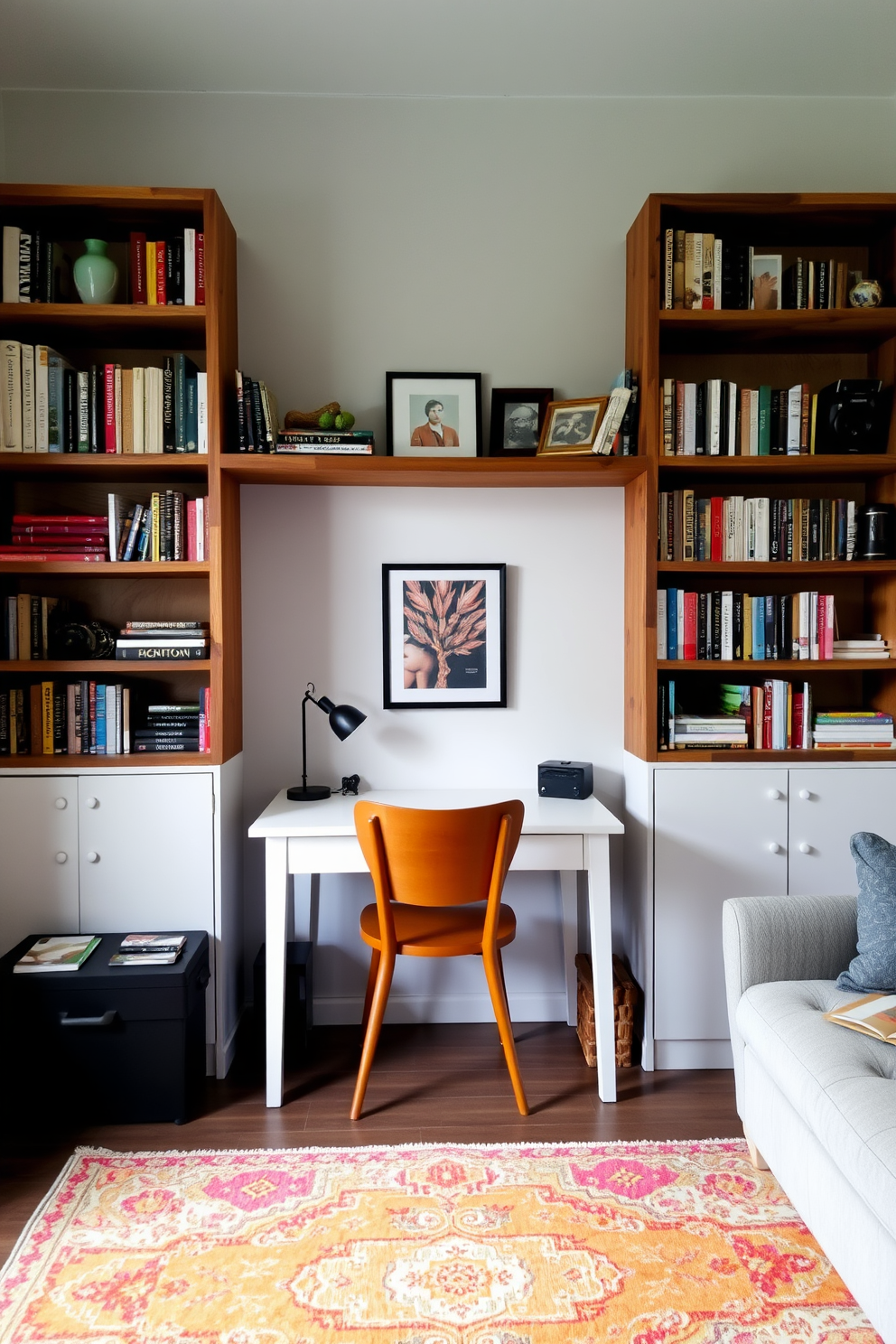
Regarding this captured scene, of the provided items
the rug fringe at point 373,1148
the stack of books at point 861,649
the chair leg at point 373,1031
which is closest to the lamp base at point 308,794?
the chair leg at point 373,1031

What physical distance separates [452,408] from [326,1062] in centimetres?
210

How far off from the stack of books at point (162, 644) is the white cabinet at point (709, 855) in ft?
4.60

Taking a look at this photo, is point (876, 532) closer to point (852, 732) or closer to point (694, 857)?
point (852, 732)

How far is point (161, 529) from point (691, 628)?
164 centimetres

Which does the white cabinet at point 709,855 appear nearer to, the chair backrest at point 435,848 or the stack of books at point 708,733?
the stack of books at point 708,733

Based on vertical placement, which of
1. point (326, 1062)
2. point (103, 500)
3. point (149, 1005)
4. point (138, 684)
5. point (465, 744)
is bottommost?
point (326, 1062)

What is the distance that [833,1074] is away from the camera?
1.65 metres

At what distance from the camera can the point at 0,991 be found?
2271mm

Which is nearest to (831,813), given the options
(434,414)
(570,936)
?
(570,936)

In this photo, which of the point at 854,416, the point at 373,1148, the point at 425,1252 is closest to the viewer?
the point at 425,1252

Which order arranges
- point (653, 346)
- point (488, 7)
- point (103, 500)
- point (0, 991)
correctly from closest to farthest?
point (0, 991) → point (488, 7) → point (653, 346) → point (103, 500)

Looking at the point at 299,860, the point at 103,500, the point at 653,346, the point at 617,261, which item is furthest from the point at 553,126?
the point at 299,860

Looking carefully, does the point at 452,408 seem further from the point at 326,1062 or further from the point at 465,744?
the point at 326,1062

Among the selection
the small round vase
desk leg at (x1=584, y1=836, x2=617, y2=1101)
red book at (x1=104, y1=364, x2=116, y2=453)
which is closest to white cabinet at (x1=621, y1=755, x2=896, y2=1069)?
desk leg at (x1=584, y1=836, x2=617, y2=1101)
